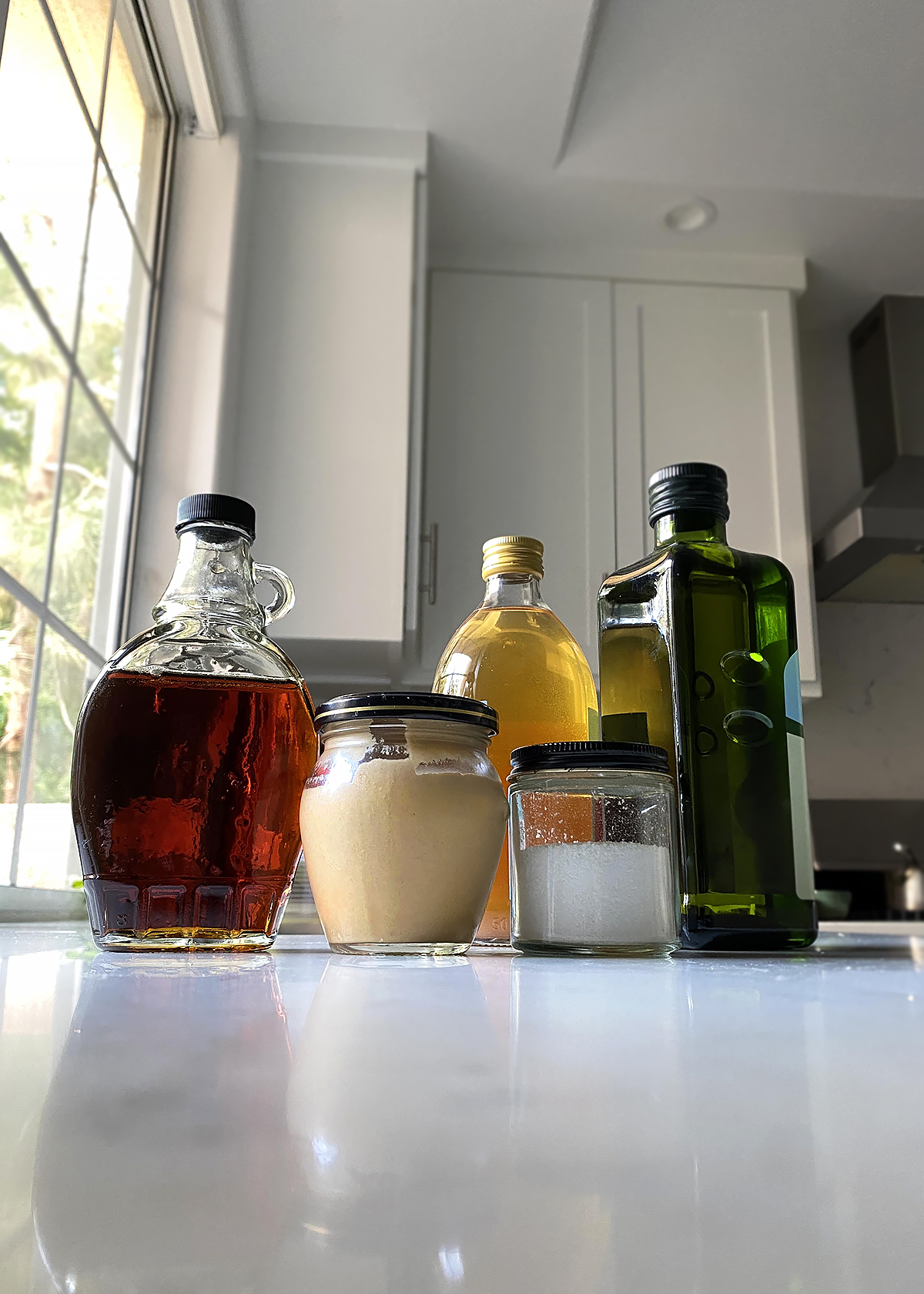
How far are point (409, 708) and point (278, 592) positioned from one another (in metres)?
0.19

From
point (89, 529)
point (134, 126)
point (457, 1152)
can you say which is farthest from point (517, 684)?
point (134, 126)

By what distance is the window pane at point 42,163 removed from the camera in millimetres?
1104

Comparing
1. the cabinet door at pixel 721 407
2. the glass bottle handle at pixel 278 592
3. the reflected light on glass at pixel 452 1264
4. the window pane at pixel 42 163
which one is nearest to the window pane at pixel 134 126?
the window pane at pixel 42 163

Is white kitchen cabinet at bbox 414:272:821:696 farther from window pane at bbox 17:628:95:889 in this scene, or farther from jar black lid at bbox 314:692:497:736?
jar black lid at bbox 314:692:497:736

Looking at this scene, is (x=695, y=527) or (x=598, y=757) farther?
(x=695, y=527)

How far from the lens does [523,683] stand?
520 mm

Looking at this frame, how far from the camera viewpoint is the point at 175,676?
434mm

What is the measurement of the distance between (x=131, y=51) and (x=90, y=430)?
26.6 inches

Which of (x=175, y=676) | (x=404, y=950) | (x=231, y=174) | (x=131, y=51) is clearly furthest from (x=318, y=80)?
(x=404, y=950)

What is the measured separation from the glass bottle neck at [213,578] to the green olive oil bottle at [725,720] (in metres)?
0.20

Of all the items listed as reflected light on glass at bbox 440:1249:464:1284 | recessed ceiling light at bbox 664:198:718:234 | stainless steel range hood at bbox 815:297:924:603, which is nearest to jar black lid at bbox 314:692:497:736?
reflected light on glass at bbox 440:1249:464:1284

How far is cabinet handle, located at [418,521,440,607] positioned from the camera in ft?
6.62

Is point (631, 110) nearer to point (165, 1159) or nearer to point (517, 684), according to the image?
point (517, 684)

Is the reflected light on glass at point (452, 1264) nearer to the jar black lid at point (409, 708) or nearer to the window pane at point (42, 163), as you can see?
the jar black lid at point (409, 708)
